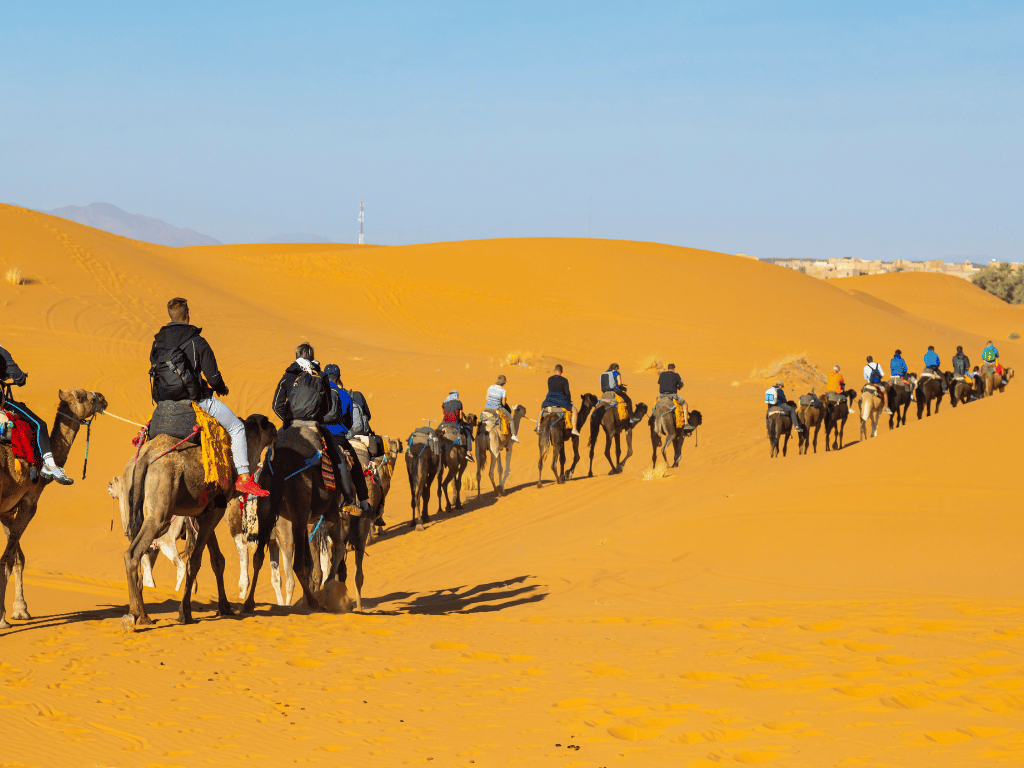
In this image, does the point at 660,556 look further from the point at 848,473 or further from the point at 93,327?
the point at 93,327

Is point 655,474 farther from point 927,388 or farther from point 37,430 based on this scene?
point 927,388

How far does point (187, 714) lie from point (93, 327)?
28332 millimetres

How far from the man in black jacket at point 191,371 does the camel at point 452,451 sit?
854cm

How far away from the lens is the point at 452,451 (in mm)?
17656

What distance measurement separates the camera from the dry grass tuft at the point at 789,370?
3525 cm

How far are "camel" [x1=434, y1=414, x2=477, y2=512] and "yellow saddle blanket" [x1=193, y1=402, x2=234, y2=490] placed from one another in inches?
335

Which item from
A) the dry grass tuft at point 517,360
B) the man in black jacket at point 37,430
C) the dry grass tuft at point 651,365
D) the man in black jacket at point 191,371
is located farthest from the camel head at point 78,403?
the dry grass tuft at point 651,365

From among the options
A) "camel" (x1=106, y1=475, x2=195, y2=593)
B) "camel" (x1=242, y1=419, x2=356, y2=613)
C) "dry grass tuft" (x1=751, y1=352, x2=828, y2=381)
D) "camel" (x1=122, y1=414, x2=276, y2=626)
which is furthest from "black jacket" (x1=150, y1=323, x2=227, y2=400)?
"dry grass tuft" (x1=751, y1=352, x2=828, y2=381)

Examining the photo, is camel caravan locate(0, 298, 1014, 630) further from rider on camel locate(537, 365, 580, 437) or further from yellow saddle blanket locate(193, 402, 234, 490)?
rider on camel locate(537, 365, 580, 437)

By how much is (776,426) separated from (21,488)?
15872mm

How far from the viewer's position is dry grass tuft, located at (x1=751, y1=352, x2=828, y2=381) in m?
35.2

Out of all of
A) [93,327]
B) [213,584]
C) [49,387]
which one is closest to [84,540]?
[213,584]

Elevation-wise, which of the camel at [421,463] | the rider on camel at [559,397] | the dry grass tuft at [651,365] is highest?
the dry grass tuft at [651,365]

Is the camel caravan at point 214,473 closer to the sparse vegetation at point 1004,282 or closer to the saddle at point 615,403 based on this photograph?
the saddle at point 615,403
